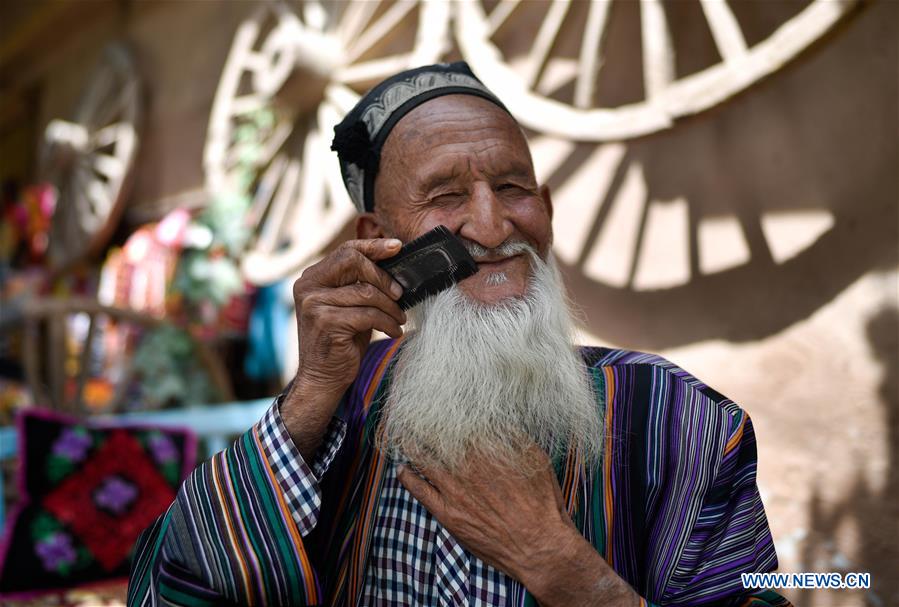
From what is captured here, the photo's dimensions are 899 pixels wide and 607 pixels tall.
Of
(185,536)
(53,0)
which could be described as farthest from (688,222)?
(53,0)

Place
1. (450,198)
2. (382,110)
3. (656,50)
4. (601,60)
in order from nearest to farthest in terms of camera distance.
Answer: (450,198) → (382,110) → (656,50) → (601,60)

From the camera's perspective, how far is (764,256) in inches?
81.6

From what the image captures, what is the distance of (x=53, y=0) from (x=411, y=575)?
6718 millimetres

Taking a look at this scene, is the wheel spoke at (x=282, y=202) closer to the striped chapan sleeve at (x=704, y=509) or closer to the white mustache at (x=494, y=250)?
the white mustache at (x=494, y=250)

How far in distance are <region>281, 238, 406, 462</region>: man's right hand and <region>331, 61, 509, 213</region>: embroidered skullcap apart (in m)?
0.32

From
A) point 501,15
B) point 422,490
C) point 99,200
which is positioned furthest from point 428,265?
point 99,200

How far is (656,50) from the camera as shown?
6.40 ft

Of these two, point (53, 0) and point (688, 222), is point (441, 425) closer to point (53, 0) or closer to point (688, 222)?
point (688, 222)

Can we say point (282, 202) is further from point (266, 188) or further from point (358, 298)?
point (358, 298)

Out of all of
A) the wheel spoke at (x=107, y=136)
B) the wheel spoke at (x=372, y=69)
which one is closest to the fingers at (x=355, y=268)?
the wheel spoke at (x=372, y=69)

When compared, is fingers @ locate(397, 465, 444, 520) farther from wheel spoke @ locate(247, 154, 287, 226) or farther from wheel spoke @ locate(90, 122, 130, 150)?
wheel spoke @ locate(90, 122, 130, 150)

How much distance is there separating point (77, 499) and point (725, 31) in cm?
234

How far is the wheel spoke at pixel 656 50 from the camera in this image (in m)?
1.90

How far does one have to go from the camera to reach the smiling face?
122 cm
